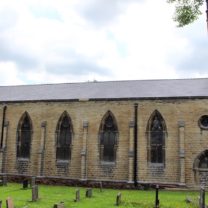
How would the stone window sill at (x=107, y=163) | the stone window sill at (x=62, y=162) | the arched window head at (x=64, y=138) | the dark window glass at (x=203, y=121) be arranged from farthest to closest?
the arched window head at (x=64, y=138)
the stone window sill at (x=62, y=162)
the stone window sill at (x=107, y=163)
the dark window glass at (x=203, y=121)

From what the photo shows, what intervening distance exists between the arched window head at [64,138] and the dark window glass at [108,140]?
9.45 ft

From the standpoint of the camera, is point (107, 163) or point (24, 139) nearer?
point (107, 163)

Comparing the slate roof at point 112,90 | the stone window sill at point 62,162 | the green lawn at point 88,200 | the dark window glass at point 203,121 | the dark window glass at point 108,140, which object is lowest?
the green lawn at point 88,200

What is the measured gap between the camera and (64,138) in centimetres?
3000

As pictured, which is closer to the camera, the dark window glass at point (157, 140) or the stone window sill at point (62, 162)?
the dark window glass at point (157, 140)

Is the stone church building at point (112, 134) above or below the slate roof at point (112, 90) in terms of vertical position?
below

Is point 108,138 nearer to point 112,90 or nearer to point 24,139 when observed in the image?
point 112,90

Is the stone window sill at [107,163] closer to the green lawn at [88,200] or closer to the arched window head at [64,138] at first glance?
the arched window head at [64,138]

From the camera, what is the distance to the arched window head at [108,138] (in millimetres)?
28516

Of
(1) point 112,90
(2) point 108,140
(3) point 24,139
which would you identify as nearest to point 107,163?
(2) point 108,140

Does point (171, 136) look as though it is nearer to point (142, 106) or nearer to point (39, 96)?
point (142, 106)

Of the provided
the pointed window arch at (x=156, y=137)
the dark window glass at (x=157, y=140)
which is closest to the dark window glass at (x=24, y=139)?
the pointed window arch at (x=156, y=137)

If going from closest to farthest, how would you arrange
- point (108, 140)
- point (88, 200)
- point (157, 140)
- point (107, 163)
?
point (88, 200), point (157, 140), point (107, 163), point (108, 140)

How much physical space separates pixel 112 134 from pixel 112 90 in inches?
173
